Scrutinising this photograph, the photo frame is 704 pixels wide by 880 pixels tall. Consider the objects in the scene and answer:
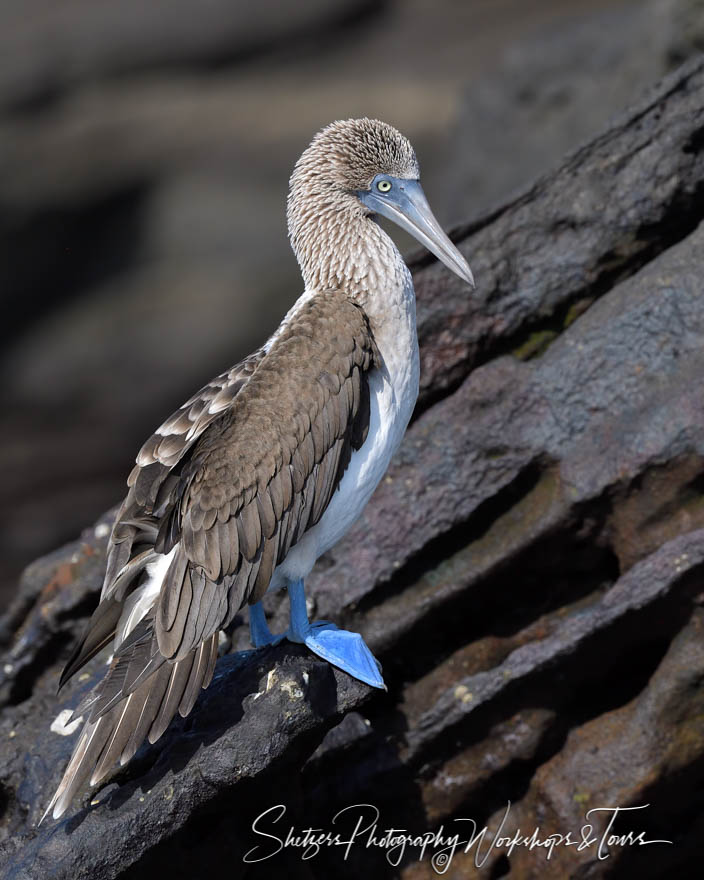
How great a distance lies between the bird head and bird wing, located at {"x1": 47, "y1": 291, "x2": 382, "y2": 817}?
567 millimetres

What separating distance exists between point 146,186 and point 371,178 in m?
11.6

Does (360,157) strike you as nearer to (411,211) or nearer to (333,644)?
(411,211)

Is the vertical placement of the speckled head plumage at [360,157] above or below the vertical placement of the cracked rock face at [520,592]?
above

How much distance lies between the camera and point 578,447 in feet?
16.7

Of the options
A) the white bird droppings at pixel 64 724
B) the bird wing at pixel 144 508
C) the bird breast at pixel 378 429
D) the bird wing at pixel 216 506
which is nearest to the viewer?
the bird wing at pixel 216 506

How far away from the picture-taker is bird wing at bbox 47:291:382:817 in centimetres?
370

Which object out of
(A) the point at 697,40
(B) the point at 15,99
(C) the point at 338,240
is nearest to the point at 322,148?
(C) the point at 338,240

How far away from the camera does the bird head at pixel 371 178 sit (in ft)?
15.3

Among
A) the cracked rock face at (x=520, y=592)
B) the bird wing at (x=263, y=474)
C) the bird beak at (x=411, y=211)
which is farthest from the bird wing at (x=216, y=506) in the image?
the bird beak at (x=411, y=211)

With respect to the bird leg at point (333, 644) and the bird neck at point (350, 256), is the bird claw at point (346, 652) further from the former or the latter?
the bird neck at point (350, 256)

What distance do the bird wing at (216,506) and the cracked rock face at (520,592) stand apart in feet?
1.05

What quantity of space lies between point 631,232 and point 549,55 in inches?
234

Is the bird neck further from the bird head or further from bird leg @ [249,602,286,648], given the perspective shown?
bird leg @ [249,602,286,648]

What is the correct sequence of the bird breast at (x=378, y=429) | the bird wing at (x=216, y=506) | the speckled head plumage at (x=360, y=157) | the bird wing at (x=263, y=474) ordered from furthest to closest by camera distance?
the speckled head plumage at (x=360, y=157) < the bird breast at (x=378, y=429) < the bird wing at (x=263, y=474) < the bird wing at (x=216, y=506)
